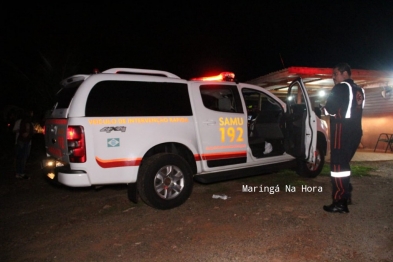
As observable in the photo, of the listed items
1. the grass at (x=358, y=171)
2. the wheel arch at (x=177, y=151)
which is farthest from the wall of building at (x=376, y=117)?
the wheel arch at (x=177, y=151)

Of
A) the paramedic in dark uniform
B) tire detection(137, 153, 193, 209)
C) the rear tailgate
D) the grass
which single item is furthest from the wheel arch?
the grass

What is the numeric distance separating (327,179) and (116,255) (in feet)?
15.3

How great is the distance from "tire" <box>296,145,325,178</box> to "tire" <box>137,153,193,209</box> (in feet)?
8.88

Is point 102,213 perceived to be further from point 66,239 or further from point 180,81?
point 180,81

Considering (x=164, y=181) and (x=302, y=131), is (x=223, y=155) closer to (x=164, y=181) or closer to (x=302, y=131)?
(x=164, y=181)

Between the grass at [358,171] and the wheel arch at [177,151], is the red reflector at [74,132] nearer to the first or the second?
the wheel arch at [177,151]

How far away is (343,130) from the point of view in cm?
407

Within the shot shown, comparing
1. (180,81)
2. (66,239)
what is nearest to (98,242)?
(66,239)

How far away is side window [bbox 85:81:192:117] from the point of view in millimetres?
3955

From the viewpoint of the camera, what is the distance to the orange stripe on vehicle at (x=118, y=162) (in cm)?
388

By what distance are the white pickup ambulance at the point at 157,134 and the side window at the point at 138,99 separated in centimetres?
1

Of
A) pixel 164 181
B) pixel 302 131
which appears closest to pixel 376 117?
pixel 302 131

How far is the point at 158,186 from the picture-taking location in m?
4.32

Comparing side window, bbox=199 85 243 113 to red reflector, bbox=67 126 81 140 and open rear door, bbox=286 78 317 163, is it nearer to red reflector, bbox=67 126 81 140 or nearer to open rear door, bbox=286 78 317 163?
open rear door, bbox=286 78 317 163
